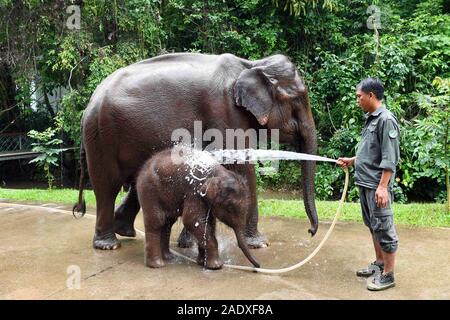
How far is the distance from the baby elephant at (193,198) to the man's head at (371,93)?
1185mm

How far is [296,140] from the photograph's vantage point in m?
4.83

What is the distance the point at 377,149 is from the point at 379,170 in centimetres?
16

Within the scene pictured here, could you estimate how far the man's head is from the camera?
12.1ft

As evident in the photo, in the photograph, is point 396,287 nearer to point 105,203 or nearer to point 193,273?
point 193,273

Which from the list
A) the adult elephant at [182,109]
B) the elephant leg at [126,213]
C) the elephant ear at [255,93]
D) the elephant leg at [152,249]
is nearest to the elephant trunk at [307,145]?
the adult elephant at [182,109]

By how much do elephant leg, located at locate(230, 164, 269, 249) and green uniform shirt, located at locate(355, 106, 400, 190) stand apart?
117cm

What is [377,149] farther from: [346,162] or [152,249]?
[152,249]

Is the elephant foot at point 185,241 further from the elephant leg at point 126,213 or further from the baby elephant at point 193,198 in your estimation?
the baby elephant at point 193,198

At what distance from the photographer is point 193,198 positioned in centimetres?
406

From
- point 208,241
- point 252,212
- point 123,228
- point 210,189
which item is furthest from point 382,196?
point 123,228

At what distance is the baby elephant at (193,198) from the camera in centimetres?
401

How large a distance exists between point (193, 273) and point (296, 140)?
5.44 ft

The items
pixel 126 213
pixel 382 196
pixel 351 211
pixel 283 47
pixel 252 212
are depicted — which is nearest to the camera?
pixel 382 196
